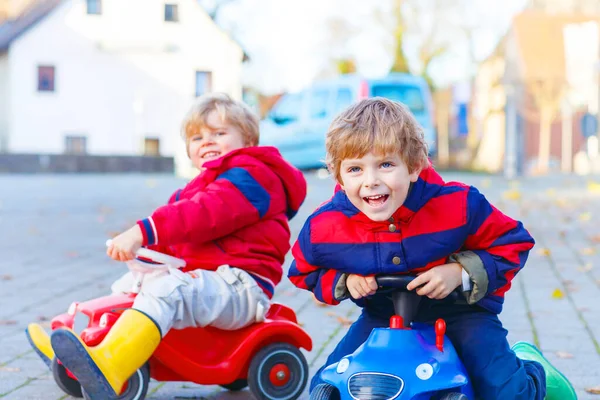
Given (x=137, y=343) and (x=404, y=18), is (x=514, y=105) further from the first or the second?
(x=137, y=343)

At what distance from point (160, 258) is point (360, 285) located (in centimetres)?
105

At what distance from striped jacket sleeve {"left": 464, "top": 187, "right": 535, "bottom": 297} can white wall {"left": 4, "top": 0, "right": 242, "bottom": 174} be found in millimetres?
39437

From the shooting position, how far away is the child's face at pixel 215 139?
4016 mm

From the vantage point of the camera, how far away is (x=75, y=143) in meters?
42.9

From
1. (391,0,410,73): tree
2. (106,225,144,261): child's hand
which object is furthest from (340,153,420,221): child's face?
(391,0,410,73): tree

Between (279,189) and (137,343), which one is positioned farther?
(279,189)

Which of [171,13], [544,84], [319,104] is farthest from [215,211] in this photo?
[544,84]

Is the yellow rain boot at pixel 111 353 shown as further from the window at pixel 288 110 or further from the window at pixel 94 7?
the window at pixel 94 7

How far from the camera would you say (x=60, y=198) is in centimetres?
1495

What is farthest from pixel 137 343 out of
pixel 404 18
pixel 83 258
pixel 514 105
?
pixel 404 18

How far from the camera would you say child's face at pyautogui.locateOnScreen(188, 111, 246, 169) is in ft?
13.2

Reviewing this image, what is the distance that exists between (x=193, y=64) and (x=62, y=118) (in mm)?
5957

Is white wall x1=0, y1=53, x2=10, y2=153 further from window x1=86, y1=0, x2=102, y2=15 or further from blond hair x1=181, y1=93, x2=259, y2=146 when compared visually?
blond hair x1=181, y1=93, x2=259, y2=146

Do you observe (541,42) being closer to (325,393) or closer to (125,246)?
(125,246)
